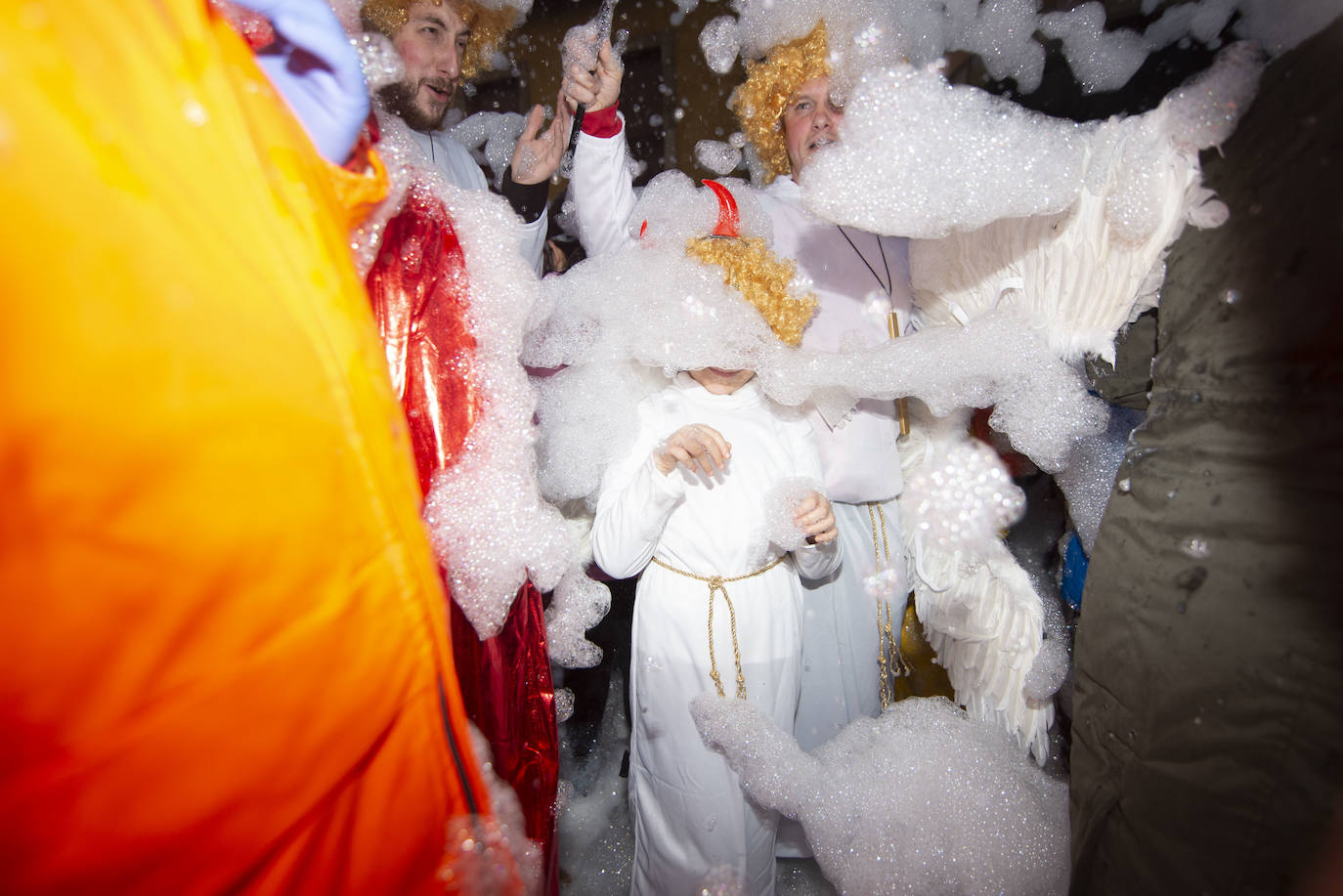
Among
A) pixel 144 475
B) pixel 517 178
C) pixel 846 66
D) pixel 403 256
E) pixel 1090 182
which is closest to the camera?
pixel 144 475

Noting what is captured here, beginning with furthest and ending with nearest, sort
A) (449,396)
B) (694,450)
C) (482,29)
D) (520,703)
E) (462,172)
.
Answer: (482,29) → (462,172) → (694,450) → (520,703) → (449,396)

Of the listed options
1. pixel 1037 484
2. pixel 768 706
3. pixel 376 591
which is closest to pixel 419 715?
pixel 376 591

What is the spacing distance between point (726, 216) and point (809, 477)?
516mm

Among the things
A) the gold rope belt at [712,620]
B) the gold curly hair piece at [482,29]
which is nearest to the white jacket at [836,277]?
the gold rope belt at [712,620]

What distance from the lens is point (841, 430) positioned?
1343mm

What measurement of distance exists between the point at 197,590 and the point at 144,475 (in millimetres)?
100

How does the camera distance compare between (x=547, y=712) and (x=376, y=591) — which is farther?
(x=547, y=712)

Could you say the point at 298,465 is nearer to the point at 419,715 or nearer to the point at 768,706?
the point at 419,715

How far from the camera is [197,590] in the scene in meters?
0.53

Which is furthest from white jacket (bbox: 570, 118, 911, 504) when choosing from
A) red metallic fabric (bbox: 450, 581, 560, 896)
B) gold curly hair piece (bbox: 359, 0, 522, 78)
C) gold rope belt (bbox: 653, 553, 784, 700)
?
red metallic fabric (bbox: 450, 581, 560, 896)

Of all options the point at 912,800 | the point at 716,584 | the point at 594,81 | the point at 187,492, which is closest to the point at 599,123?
the point at 594,81

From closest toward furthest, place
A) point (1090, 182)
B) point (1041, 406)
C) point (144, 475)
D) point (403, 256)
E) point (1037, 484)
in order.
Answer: point (144, 475) < point (403, 256) < point (1090, 182) < point (1041, 406) < point (1037, 484)

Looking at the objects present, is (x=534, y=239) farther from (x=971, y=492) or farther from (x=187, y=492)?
(x=971, y=492)

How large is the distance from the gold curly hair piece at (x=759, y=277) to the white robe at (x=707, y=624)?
153mm
